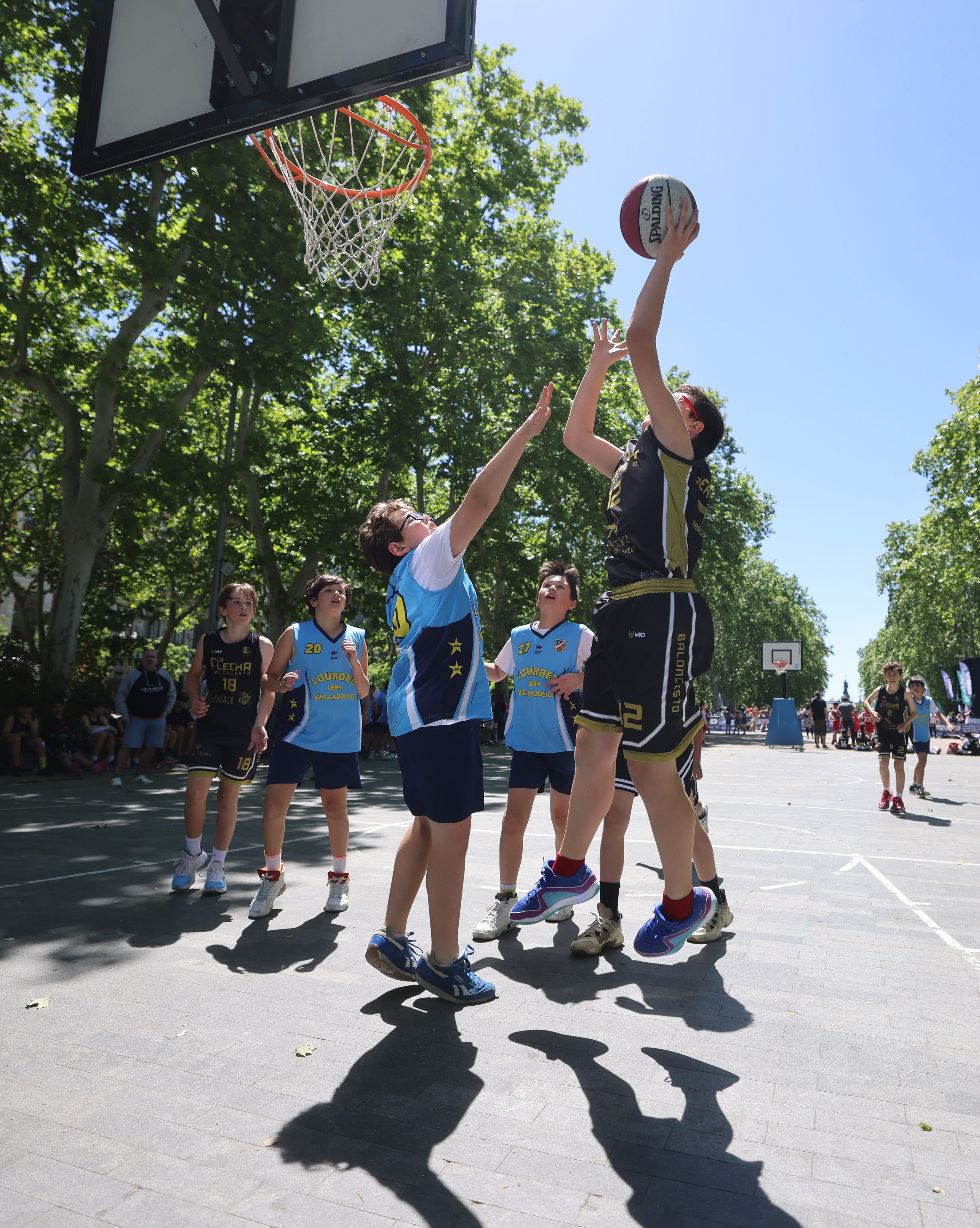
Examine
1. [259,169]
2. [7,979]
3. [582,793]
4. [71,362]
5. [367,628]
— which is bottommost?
[7,979]

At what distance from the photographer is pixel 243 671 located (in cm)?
627

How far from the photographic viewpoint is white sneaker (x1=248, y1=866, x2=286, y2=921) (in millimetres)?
5383

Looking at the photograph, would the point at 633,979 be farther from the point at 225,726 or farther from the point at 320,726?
the point at 225,726

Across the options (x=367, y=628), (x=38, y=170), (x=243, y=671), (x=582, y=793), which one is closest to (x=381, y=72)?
(x=582, y=793)

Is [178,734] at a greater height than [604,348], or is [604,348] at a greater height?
[604,348]

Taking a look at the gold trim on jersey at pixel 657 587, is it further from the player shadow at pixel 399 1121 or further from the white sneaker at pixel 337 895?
the white sneaker at pixel 337 895

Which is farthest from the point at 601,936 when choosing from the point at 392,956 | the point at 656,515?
the point at 656,515

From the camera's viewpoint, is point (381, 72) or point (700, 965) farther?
point (700, 965)

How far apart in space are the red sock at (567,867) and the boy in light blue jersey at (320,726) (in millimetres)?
2066

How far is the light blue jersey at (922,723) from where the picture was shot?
1431cm

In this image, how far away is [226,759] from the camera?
6.23 meters

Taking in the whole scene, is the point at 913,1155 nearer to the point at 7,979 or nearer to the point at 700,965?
the point at 700,965

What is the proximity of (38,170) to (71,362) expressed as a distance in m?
5.88

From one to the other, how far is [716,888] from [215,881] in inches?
129
